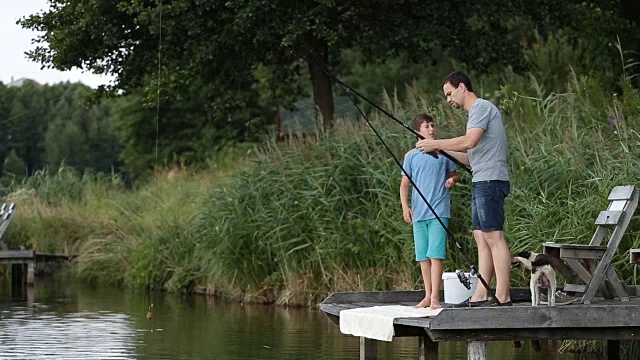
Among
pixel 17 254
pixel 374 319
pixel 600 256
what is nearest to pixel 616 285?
pixel 600 256

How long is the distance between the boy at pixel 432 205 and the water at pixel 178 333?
2.03 metres

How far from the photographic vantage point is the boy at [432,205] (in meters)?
11.8

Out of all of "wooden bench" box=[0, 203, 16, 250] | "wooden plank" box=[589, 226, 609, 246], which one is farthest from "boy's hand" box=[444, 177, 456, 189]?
"wooden bench" box=[0, 203, 16, 250]

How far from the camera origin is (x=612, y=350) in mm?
12578

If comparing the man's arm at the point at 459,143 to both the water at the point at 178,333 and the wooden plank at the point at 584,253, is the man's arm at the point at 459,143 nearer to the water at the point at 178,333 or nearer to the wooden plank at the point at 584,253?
the wooden plank at the point at 584,253

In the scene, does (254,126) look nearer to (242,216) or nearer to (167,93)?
(167,93)

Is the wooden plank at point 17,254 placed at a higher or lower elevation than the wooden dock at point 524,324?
higher

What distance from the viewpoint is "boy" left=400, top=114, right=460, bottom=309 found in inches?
466

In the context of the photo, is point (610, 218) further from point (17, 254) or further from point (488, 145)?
point (17, 254)

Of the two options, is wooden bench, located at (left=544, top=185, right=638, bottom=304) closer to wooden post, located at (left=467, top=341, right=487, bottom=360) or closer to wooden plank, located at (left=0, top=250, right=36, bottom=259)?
wooden post, located at (left=467, top=341, right=487, bottom=360)

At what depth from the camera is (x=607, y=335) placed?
34.5 feet

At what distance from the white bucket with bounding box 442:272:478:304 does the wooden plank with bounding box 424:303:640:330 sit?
59.5 inches

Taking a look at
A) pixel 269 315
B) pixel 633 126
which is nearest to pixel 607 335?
pixel 633 126

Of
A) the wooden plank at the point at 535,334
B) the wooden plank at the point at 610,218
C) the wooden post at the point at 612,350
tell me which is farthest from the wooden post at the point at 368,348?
the wooden post at the point at 612,350
